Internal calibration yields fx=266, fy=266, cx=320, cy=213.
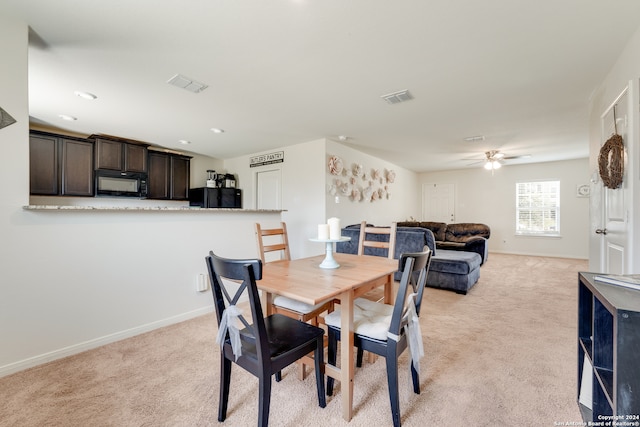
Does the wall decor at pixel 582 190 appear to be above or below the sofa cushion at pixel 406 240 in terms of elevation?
above

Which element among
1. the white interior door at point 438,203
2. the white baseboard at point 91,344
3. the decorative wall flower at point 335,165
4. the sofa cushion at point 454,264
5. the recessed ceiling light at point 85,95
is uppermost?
the recessed ceiling light at point 85,95

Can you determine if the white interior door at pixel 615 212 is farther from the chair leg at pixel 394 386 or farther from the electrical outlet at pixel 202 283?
the electrical outlet at pixel 202 283

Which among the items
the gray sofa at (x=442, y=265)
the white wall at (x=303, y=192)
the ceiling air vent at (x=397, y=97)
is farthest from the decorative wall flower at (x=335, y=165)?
the ceiling air vent at (x=397, y=97)

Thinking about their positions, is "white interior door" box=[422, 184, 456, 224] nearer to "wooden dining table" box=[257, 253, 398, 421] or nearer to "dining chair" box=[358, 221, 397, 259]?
"dining chair" box=[358, 221, 397, 259]

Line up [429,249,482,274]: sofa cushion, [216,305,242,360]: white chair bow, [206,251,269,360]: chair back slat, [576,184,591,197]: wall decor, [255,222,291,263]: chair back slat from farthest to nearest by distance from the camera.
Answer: [576,184,591,197]: wall decor < [429,249,482,274]: sofa cushion < [255,222,291,263]: chair back slat < [216,305,242,360]: white chair bow < [206,251,269,360]: chair back slat

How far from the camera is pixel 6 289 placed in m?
1.75

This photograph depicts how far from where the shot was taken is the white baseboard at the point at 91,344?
5.92ft

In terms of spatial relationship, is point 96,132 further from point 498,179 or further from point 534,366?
point 498,179

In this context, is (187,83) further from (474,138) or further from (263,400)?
(474,138)

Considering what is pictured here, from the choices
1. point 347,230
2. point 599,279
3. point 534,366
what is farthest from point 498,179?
point 599,279

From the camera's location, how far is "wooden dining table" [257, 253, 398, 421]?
1.34 meters

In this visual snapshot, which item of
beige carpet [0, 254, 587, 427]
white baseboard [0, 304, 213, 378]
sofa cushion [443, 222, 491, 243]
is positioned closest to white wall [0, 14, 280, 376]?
white baseboard [0, 304, 213, 378]

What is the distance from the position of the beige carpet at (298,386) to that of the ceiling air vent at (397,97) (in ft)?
7.67

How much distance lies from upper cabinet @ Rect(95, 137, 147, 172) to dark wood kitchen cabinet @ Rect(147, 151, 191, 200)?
0.20 meters
